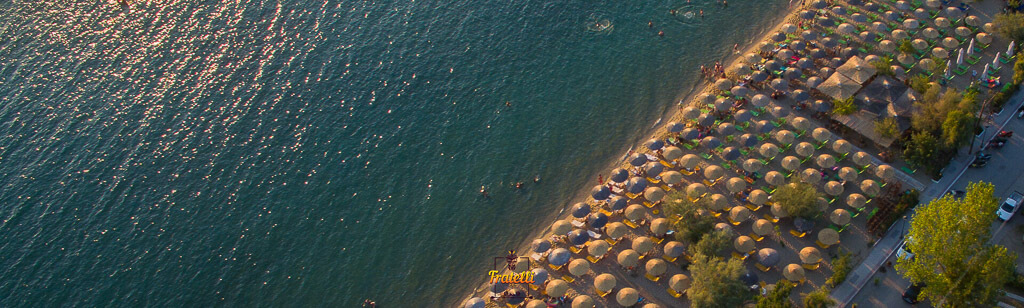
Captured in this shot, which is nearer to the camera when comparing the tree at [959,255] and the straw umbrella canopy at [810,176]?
the tree at [959,255]

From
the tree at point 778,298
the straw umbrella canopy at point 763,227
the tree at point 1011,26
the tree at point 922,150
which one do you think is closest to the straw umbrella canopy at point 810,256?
the straw umbrella canopy at point 763,227

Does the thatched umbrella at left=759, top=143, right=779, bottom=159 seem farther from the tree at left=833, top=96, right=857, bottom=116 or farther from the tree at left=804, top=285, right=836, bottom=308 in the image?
the tree at left=804, top=285, right=836, bottom=308

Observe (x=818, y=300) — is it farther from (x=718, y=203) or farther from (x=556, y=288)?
(x=556, y=288)

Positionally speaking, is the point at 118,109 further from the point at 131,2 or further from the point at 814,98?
the point at 814,98

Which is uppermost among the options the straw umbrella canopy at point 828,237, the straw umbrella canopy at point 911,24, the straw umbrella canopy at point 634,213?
the straw umbrella canopy at point 911,24

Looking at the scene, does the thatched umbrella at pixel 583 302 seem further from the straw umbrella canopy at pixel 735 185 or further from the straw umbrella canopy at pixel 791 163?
the straw umbrella canopy at pixel 791 163

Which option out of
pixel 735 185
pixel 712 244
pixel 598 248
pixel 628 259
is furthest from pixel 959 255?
pixel 598 248
